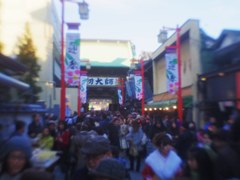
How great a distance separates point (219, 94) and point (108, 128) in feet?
22.5

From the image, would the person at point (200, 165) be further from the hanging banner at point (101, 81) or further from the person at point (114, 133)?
the hanging banner at point (101, 81)

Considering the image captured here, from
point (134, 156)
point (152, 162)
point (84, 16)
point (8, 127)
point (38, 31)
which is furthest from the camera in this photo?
point (38, 31)

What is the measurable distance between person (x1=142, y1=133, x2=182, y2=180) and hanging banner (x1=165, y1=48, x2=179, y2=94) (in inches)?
608

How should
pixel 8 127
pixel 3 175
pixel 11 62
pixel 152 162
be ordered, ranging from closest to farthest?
pixel 3 175, pixel 152 162, pixel 8 127, pixel 11 62

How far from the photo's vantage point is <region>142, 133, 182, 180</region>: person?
17.5ft

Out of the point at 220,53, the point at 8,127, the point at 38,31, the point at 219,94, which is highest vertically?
the point at 38,31

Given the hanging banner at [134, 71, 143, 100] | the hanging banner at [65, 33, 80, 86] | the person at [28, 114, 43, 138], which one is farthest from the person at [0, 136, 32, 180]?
the hanging banner at [134, 71, 143, 100]

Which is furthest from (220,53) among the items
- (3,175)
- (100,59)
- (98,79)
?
(100,59)

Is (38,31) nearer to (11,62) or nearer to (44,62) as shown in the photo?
(44,62)

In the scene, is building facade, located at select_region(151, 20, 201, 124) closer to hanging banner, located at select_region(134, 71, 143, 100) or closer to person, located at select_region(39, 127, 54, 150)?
hanging banner, located at select_region(134, 71, 143, 100)

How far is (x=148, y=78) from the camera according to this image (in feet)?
128

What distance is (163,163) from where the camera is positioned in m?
5.41

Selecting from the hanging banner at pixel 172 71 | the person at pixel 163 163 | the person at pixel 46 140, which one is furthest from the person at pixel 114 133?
the person at pixel 163 163

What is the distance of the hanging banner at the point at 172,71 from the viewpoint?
68.7ft
